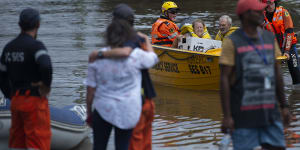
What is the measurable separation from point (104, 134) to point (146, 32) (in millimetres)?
15266

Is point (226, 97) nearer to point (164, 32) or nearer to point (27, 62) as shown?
point (27, 62)

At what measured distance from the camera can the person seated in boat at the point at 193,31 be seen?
37.6 ft

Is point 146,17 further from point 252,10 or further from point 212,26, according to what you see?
point 252,10

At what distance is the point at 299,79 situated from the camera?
11164 mm

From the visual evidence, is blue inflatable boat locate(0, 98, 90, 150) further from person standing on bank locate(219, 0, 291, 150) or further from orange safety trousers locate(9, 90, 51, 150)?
person standing on bank locate(219, 0, 291, 150)

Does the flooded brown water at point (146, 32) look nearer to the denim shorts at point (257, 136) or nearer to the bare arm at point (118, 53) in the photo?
the denim shorts at point (257, 136)

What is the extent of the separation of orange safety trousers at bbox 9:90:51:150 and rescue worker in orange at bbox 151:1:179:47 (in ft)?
20.7

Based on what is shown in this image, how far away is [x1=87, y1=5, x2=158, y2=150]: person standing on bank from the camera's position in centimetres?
482

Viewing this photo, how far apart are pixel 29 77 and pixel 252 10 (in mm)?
A: 1995

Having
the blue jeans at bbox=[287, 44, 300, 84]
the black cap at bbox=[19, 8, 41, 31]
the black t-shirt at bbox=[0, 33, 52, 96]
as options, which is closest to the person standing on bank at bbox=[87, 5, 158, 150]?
the black t-shirt at bbox=[0, 33, 52, 96]

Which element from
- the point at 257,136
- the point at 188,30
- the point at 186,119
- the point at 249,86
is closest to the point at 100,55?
the point at 249,86

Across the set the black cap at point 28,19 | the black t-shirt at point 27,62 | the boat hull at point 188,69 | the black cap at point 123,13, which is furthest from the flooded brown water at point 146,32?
the black cap at point 123,13

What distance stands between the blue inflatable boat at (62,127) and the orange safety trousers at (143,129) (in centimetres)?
182

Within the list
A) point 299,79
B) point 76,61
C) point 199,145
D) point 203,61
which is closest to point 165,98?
point 203,61
